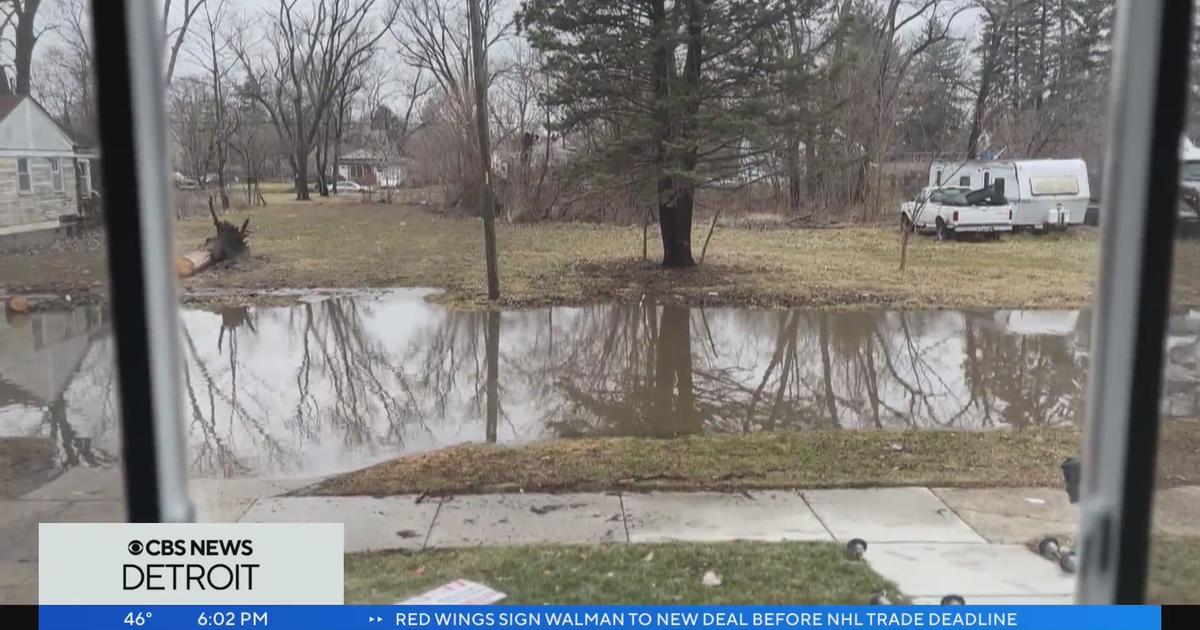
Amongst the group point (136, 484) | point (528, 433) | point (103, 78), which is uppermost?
point (103, 78)

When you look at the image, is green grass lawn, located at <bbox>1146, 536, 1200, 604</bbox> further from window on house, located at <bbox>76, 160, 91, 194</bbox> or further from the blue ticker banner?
window on house, located at <bbox>76, 160, 91, 194</bbox>

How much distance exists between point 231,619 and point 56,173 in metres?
0.93

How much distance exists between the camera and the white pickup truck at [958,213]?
7484mm

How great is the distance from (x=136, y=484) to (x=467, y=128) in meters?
5.38

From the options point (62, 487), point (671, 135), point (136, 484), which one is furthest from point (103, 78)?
point (671, 135)

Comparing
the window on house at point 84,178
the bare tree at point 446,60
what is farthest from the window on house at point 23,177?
the bare tree at point 446,60

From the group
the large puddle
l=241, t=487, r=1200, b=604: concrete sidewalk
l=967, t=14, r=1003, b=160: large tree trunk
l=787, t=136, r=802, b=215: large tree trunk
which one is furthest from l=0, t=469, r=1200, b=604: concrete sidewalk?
l=787, t=136, r=802, b=215: large tree trunk

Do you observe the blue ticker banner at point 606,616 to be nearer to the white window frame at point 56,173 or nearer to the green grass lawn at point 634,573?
the green grass lawn at point 634,573

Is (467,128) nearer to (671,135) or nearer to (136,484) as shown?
(671,135)

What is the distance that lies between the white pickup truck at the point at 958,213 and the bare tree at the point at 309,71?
15.3 feet

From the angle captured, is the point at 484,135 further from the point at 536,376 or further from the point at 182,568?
the point at 182,568

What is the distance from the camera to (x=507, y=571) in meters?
1.97

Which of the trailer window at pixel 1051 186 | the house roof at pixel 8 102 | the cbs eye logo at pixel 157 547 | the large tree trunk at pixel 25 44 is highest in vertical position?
the large tree trunk at pixel 25 44

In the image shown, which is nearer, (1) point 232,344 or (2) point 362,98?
(1) point 232,344
